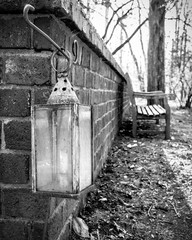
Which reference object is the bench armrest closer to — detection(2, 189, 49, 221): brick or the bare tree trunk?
the bare tree trunk

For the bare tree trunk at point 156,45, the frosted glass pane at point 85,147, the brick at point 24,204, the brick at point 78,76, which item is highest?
the bare tree trunk at point 156,45

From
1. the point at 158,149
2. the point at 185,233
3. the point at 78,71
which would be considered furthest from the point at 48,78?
the point at 158,149

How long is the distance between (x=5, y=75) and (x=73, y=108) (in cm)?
48

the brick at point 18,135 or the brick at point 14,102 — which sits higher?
the brick at point 14,102

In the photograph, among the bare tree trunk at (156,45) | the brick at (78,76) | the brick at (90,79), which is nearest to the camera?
the brick at (78,76)

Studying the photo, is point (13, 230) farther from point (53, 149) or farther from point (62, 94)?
point (62, 94)

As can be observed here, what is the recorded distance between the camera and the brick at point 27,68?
110cm

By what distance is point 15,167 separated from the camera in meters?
1.15

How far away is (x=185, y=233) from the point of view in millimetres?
1729

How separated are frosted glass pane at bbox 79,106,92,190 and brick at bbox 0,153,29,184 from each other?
1.07ft

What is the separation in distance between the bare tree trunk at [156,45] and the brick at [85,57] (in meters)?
5.39

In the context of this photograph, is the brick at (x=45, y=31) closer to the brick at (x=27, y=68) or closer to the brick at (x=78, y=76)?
the brick at (x=27, y=68)

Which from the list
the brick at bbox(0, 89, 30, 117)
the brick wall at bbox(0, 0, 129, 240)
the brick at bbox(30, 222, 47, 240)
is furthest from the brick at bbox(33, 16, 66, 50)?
the brick at bbox(30, 222, 47, 240)

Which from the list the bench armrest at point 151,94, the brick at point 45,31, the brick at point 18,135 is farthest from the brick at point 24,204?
the bench armrest at point 151,94
